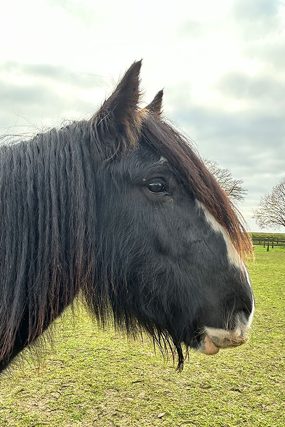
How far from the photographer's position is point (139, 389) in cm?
395

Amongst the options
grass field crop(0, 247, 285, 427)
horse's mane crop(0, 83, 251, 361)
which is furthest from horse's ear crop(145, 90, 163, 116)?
grass field crop(0, 247, 285, 427)

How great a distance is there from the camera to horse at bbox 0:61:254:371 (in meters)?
1.70

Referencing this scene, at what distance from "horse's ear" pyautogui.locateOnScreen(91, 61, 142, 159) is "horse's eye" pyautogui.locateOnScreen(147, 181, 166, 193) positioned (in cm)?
28

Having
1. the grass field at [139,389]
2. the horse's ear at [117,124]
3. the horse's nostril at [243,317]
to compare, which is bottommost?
the grass field at [139,389]

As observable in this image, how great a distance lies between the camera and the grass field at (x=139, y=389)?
3.36m

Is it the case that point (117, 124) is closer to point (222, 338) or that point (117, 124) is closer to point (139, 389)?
point (222, 338)

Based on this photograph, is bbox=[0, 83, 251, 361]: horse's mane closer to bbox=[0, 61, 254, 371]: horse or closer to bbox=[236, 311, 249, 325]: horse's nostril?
bbox=[0, 61, 254, 371]: horse

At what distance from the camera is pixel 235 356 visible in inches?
208

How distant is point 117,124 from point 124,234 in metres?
0.70

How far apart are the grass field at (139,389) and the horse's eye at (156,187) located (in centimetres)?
110

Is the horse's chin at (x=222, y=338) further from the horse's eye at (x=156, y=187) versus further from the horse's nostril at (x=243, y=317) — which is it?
the horse's eye at (x=156, y=187)

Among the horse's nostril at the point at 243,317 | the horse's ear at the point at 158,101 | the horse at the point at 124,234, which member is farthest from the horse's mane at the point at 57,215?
the horse's ear at the point at 158,101

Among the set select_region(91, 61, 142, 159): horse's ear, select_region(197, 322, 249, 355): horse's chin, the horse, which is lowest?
select_region(197, 322, 249, 355): horse's chin

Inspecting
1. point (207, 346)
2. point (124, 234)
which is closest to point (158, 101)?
point (124, 234)
